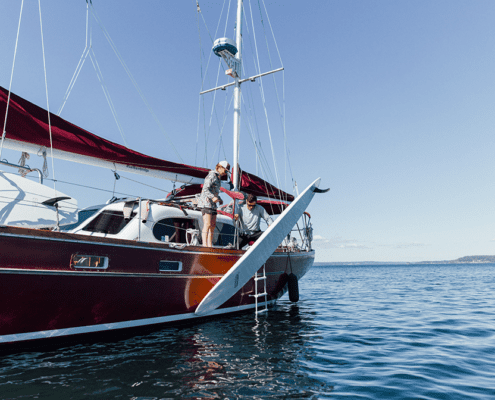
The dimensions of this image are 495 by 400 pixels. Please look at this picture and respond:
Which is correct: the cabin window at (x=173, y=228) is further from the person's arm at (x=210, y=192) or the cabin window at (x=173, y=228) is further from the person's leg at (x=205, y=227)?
the person's arm at (x=210, y=192)

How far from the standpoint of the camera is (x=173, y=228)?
6758 millimetres

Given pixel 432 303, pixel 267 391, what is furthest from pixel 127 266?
pixel 432 303

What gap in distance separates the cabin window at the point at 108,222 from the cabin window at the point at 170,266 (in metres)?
1.17

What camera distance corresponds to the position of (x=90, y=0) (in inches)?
286

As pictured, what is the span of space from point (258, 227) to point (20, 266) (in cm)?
574

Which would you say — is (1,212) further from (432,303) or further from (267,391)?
(432,303)

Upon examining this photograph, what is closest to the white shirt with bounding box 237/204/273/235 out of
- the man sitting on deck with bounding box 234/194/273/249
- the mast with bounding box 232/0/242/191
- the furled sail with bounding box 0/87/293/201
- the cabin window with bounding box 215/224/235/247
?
the man sitting on deck with bounding box 234/194/273/249

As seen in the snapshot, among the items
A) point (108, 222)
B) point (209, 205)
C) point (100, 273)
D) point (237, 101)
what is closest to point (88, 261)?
point (100, 273)

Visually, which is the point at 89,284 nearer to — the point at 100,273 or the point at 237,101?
the point at 100,273

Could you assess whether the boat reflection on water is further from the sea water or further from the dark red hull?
the dark red hull

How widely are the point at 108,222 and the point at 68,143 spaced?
1686 millimetres

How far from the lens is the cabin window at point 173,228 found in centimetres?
646

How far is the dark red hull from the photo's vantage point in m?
4.38

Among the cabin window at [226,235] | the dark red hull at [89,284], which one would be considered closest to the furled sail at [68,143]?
the dark red hull at [89,284]
